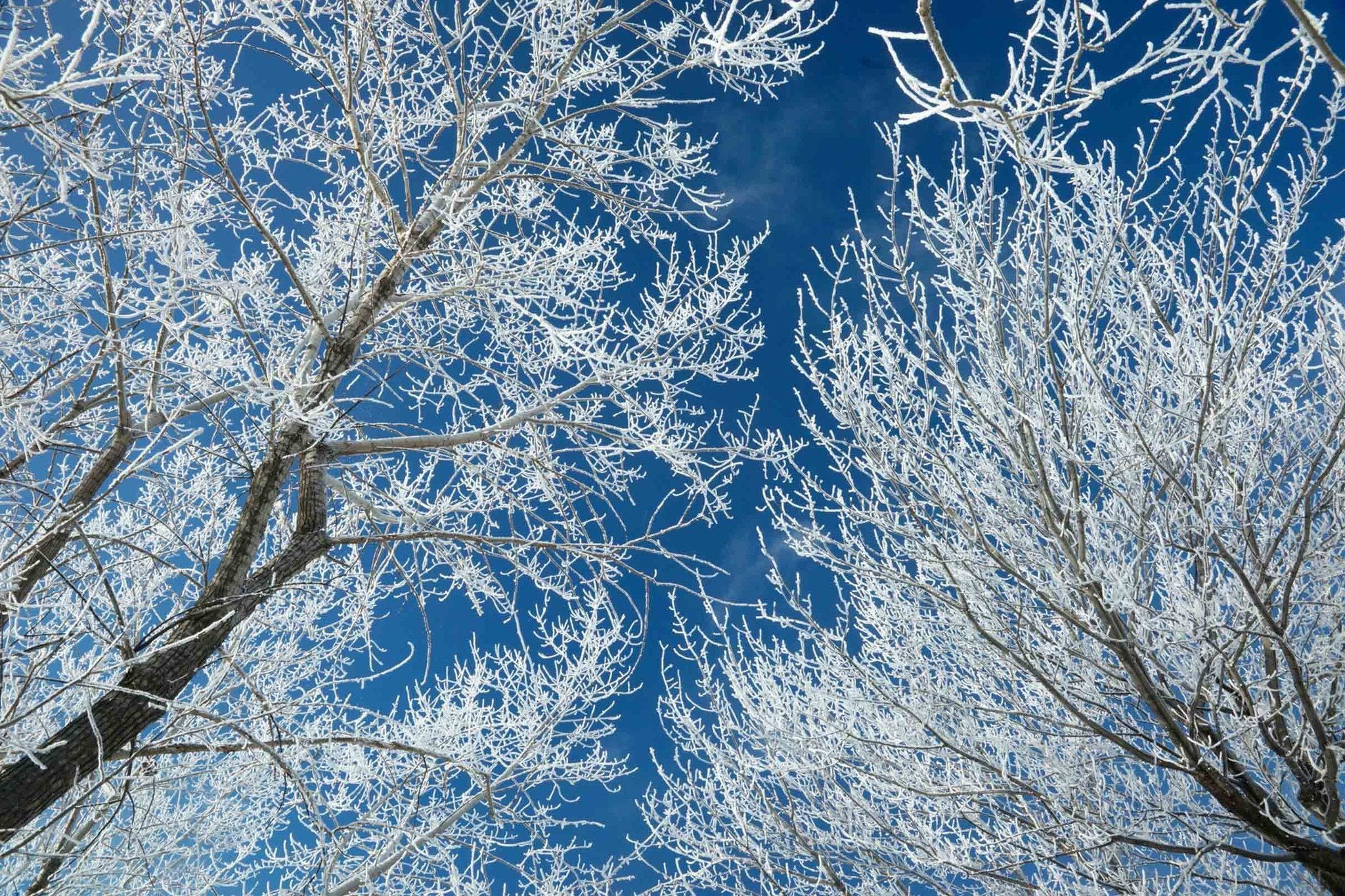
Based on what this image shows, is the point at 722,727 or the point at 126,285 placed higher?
the point at 126,285

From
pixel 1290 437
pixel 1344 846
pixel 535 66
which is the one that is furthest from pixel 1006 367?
pixel 535 66

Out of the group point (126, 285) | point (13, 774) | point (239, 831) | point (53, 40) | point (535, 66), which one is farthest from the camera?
point (239, 831)

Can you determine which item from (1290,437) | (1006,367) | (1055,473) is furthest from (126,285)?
(1290,437)

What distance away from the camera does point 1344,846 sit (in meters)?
3.76

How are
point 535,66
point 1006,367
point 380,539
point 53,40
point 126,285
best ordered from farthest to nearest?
point 535,66 < point 380,539 < point 1006,367 < point 126,285 < point 53,40

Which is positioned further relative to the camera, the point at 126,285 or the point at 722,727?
the point at 722,727

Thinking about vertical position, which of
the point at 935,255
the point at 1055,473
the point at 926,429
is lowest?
the point at 1055,473

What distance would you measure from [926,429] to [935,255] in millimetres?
A: 866

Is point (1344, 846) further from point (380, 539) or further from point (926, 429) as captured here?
point (380, 539)

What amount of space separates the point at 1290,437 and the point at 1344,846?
2.15 meters

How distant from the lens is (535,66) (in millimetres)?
4824

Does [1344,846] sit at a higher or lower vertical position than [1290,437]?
lower

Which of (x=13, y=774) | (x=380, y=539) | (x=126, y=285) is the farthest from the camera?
(x=380, y=539)

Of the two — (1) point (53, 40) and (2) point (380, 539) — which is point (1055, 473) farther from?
(1) point (53, 40)
